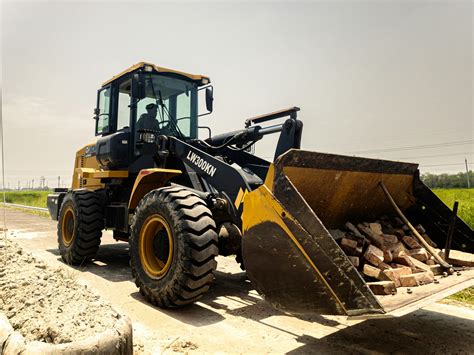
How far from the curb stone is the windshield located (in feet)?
13.6

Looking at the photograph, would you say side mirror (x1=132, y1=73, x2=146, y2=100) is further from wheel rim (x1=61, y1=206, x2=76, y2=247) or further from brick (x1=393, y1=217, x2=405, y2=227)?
brick (x1=393, y1=217, x2=405, y2=227)

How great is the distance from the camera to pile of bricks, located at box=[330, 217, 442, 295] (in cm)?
322

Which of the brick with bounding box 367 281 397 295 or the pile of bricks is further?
the pile of bricks

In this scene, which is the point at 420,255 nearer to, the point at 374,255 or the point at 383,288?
the point at 374,255

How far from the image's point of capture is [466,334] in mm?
3451

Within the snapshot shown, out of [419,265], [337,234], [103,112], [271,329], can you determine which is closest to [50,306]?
[271,329]

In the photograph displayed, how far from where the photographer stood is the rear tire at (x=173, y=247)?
153 inches

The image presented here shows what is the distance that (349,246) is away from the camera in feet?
11.6

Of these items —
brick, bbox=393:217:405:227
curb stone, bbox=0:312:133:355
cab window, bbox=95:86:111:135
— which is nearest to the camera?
curb stone, bbox=0:312:133:355

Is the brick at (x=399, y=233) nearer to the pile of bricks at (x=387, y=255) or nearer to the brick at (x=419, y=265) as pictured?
the pile of bricks at (x=387, y=255)

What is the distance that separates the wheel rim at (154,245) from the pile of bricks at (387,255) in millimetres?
2008

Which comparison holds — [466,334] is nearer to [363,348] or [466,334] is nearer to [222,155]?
[363,348]

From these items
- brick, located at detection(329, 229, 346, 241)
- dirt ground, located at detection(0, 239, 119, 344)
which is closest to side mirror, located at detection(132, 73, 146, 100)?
dirt ground, located at detection(0, 239, 119, 344)

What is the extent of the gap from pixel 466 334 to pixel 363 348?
1.12 metres
